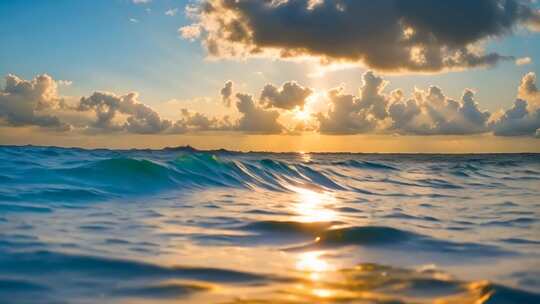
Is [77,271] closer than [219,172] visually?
Yes

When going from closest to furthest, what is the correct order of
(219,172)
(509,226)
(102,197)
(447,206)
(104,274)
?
(104,274) < (509,226) < (102,197) < (447,206) < (219,172)

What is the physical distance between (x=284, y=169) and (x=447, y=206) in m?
11.6

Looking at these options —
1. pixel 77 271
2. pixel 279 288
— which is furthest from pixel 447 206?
pixel 77 271

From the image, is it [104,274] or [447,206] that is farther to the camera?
[447,206]

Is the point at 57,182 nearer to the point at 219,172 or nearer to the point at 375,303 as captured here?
the point at 219,172

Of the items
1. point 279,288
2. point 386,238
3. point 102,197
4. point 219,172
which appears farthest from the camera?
point 219,172

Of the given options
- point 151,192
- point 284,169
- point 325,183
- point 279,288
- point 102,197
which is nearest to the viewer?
point 279,288

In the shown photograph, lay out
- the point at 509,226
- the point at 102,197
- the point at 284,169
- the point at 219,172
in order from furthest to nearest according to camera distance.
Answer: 1. the point at 284,169
2. the point at 219,172
3. the point at 102,197
4. the point at 509,226

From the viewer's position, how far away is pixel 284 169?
23.8 meters

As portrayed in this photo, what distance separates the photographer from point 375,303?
4121 millimetres

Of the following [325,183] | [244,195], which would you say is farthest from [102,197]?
[325,183]

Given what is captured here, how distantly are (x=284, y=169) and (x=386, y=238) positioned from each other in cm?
1643

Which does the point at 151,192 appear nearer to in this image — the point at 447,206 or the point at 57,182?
the point at 57,182

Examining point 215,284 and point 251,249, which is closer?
point 215,284
